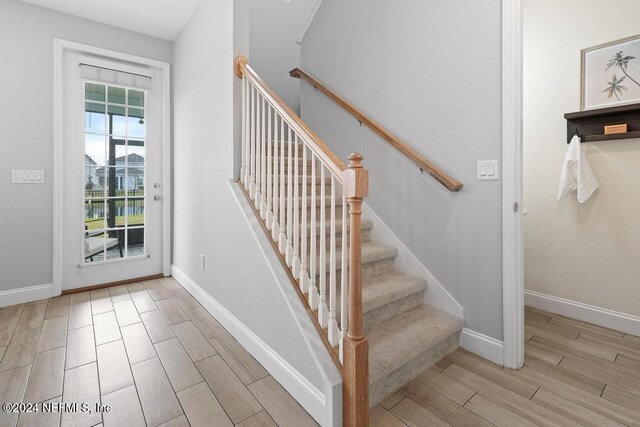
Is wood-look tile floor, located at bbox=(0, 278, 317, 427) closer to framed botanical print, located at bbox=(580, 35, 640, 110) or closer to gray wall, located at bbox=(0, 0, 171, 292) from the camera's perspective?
gray wall, located at bbox=(0, 0, 171, 292)

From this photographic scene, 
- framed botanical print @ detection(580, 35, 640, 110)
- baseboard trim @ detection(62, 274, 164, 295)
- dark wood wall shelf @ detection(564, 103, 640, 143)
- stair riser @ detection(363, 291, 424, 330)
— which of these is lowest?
baseboard trim @ detection(62, 274, 164, 295)

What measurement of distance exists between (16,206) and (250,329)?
2456 millimetres

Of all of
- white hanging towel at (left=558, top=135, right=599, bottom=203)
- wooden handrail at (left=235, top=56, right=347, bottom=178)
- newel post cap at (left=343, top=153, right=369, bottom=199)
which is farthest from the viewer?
white hanging towel at (left=558, top=135, right=599, bottom=203)

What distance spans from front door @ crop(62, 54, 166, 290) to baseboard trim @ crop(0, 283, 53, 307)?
148 mm

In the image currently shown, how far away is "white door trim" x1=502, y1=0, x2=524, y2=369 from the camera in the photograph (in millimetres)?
1713

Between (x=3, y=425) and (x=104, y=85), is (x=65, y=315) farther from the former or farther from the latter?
(x=104, y=85)

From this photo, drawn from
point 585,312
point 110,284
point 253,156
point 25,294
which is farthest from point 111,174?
point 585,312

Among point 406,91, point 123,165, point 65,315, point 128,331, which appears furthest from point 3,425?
point 406,91

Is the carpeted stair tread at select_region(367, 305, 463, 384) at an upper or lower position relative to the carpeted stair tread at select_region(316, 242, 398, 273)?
lower

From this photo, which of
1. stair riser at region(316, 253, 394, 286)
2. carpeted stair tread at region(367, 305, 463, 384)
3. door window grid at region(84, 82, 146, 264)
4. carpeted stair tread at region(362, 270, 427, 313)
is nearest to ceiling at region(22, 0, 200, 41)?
door window grid at region(84, 82, 146, 264)

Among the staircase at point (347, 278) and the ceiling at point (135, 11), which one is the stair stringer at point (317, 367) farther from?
the ceiling at point (135, 11)

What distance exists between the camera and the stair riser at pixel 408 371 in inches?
59.2

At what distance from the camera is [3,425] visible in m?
1.34

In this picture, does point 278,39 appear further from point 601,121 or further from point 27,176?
point 601,121
